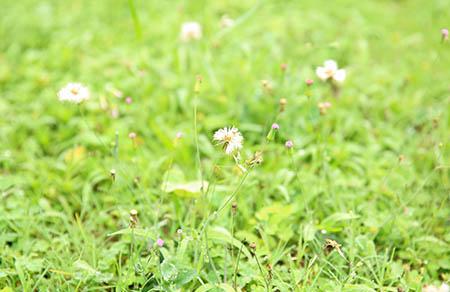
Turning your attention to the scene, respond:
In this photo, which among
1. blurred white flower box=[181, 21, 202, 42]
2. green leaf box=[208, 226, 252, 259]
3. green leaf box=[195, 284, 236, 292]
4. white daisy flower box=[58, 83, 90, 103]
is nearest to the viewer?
green leaf box=[195, 284, 236, 292]

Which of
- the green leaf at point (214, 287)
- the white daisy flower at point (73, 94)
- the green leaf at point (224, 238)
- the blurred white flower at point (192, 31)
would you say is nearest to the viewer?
the green leaf at point (214, 287)

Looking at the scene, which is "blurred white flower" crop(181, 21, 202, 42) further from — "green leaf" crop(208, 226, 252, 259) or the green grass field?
"green leaf" crop(208, 226, 252, 259)

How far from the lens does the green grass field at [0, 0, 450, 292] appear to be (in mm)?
1540

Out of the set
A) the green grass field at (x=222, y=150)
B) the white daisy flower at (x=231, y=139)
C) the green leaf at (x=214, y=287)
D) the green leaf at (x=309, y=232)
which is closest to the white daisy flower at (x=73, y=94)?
the green grass field at (x=222, y=150)

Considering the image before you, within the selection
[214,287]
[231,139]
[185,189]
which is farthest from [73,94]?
[214,287]

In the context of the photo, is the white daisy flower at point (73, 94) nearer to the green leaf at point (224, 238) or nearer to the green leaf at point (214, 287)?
the green leaf at point (224, 238)

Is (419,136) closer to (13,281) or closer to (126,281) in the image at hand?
(126,281)

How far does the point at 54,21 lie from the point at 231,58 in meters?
1.11

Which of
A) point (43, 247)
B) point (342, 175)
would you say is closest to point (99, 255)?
point (43, 247)

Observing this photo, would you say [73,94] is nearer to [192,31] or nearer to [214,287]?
[214,287]

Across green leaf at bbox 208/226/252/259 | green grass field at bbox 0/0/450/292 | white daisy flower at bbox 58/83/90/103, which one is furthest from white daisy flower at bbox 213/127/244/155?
white daisy flower at bbox 58/83/90/103

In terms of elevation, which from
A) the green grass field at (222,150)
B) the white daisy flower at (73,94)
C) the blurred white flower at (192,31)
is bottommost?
the green grass field at (222,150)

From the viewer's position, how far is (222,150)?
6.35ft

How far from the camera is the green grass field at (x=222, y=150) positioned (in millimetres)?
1540
